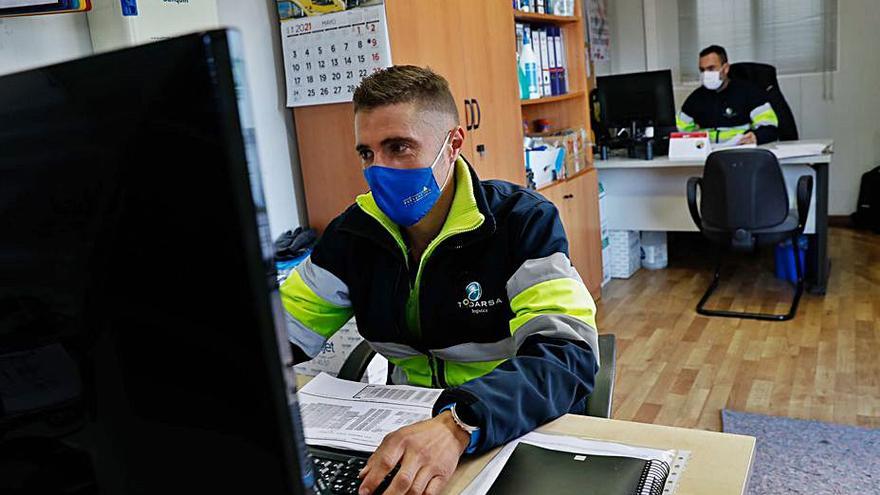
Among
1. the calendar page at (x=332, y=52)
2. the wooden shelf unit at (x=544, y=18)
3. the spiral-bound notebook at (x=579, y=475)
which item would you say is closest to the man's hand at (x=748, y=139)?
the wooden shelf unit at (x=544, y=18)

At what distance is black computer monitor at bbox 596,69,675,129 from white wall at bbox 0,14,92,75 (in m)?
3.35

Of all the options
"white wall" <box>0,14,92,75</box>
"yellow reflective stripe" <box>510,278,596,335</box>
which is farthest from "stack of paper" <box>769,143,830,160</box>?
"white wall" <box>0,14,92,75</box>

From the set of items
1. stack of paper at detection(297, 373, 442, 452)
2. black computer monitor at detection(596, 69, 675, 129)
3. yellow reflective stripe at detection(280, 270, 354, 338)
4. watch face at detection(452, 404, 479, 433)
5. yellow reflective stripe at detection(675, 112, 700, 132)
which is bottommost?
stack of paper at detection(297, 373, 442, 452)

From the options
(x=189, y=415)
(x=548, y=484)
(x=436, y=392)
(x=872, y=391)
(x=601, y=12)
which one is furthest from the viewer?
(x=601, y=12)

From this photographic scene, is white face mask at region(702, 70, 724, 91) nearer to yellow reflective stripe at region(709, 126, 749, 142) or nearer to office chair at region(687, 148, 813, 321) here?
yellow reflective stripe at region(709, 126, 749, 142)

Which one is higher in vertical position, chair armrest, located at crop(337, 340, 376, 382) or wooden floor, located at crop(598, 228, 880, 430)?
chair armrest, located at crop(337, 340, 376, 382)

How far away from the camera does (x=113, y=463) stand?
0.58 meters

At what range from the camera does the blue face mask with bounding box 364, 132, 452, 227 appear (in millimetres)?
1558

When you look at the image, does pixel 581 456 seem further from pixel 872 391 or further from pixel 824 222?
pixel 824 222

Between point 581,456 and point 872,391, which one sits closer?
point 581,456

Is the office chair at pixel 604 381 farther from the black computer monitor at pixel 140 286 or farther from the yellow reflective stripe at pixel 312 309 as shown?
the black computer monitor at pixel 140 286

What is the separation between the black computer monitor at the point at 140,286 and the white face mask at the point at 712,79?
4.95m

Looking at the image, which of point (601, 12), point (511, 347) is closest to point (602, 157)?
point (601, 12)

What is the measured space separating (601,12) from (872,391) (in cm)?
429
